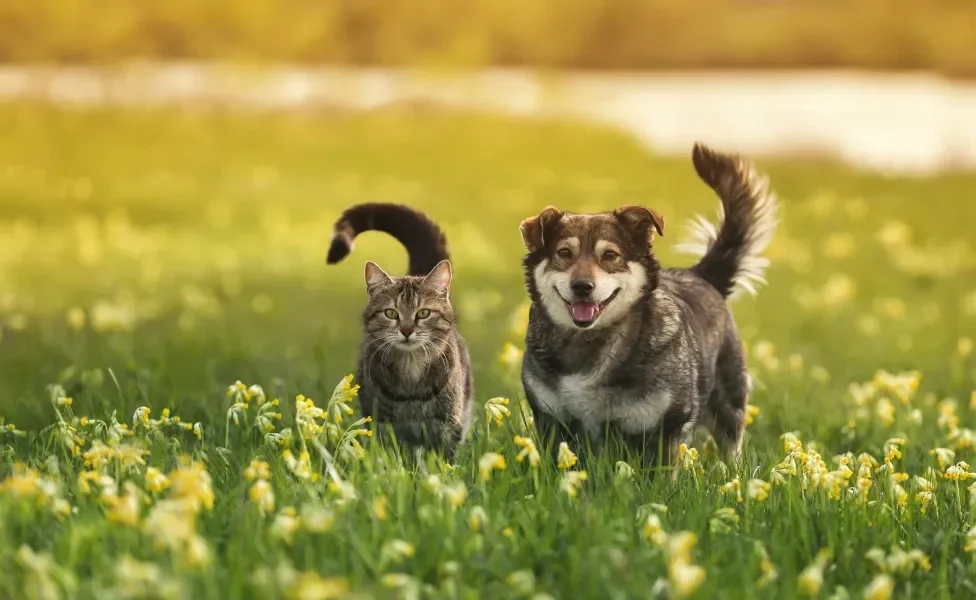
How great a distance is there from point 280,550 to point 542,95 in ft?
76.1

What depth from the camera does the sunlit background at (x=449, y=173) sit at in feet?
29.3

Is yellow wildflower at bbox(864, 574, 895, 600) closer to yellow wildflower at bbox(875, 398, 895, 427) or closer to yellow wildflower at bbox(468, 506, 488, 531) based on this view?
yellow wildflower at bbox(468, 506, 488, 531)

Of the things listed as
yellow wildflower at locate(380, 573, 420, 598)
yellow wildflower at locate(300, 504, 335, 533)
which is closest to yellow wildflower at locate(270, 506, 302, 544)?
yellow wildflower at locate(300, 504, 335, 533)

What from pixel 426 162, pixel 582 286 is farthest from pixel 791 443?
pixel 426 162

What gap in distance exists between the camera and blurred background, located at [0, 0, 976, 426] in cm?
1010

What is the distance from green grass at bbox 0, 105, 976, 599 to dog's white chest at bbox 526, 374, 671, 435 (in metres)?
0.29

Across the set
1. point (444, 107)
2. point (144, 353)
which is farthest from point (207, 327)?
point (444, 107)

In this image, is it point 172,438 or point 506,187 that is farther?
point 506,187

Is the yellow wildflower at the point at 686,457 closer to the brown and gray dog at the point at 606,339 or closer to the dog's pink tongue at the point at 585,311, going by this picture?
A: the brown and gray dog at the point at 606,339

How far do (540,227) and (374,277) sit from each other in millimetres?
1071

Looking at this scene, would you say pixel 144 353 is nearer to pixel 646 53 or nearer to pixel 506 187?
pixel 506 187

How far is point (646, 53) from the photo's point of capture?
2889cm

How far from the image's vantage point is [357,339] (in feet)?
32.1

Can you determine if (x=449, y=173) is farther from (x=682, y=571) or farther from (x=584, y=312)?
(x=682, y=571)
